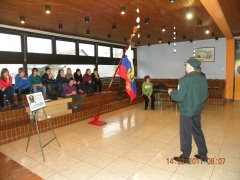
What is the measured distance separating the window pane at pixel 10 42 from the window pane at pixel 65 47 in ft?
4.28

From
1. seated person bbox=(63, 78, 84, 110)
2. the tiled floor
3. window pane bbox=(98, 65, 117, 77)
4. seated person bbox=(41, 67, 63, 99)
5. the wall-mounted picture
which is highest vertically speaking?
the wall-mounted picture

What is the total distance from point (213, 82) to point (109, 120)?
17.9 feet

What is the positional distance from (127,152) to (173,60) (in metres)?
7.32

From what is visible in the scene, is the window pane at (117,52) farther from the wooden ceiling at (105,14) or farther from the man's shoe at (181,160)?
the man's shoe at (181,160)

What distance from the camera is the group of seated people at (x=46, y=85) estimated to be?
179 inches

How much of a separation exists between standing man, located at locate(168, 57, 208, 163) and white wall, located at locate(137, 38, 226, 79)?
22.0 feet

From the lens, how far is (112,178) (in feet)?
8.10

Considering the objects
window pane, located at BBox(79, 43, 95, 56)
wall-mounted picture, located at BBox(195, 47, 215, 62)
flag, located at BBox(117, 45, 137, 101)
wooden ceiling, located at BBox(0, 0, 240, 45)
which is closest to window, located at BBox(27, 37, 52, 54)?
wooden ceiling, located at BBox(0, 0, 240, 45)

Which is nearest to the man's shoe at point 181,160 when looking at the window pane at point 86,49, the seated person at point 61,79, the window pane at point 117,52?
the seated person at point 61,79

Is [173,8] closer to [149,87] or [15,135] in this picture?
[149,87]

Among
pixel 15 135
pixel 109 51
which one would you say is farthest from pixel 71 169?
pixel 109 51

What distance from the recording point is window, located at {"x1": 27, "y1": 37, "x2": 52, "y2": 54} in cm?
585

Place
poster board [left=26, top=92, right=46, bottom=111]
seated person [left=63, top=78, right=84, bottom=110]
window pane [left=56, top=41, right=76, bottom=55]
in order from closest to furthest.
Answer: poster board [left=26, top=92, right=46, bottom=111], seated person [left=63, top=78, right=84, bottom=110], window pane [left=56, top=41, right=76, bottom=55]

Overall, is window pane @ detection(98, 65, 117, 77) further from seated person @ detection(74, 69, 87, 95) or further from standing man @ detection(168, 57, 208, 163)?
standing man @ detection(168, 57, 208, 163)
